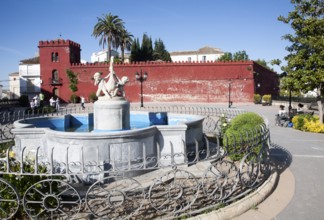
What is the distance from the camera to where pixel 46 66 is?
38594 mm

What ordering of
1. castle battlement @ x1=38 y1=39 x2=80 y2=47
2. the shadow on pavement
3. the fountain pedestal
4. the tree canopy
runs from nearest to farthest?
the shadow on pavement
the fountain pedestal
castle battlement @ x1=38 y1=39 x2=80 y2=47
the tree canopy

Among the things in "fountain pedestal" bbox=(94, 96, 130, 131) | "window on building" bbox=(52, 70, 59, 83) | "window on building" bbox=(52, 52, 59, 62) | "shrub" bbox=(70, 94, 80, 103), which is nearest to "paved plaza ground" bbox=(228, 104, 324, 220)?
"fountain pedestal" bbox=(94, 96, 130, 131)

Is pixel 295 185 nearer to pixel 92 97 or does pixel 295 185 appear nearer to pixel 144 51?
pixel 92 97

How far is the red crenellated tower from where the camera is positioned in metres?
37.8

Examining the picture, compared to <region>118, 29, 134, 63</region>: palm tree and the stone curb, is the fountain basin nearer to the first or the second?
the stone curb

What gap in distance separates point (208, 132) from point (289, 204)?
23.2 ft

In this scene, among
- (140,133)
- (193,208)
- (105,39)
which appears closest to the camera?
(193,208)

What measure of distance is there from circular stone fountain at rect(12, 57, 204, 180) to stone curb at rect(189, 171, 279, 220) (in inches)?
41.5

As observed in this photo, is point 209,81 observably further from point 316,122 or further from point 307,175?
point 307,175

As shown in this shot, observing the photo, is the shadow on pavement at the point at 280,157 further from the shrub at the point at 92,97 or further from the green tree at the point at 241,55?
the green tree at the point at 241,55

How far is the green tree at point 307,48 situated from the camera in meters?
14.0

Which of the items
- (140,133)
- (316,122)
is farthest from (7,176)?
(316,122)

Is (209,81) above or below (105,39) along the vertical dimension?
below

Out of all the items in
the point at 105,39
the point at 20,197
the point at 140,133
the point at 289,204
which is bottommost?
the point at 289,204
